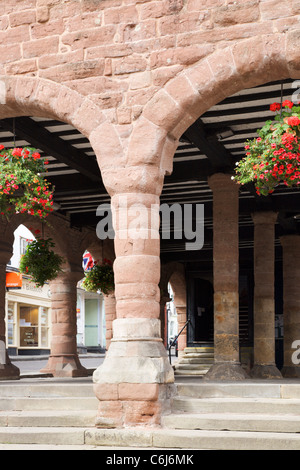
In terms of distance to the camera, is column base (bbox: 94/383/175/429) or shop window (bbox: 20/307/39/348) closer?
column base (bbox: 94/383/175/429)

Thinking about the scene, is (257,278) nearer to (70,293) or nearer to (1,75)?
(70,293)

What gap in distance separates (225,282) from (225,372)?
4.16ft

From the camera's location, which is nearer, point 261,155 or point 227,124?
point 261,155

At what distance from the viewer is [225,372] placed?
925 centimetres

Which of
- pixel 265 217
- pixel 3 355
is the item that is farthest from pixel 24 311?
pixel 265 217

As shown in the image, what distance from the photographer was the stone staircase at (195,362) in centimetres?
1599

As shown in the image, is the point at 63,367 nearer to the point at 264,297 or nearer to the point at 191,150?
the point at 264,297

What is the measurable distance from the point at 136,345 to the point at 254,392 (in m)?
1.44

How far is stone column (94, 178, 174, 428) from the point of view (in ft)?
19.2

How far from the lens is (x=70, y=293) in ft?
44.9

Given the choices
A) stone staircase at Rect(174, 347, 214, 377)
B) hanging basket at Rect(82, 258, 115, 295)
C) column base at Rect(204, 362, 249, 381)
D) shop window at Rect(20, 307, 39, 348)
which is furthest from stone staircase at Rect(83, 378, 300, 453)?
shop window at Rect(20, 307, 39, 348)

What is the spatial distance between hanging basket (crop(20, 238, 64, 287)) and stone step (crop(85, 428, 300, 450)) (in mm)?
5685

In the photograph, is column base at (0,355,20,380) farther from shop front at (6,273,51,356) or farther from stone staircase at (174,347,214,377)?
shop front at (6,273,51,356)

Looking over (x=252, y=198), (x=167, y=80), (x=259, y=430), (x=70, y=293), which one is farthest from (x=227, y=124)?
(x=70, y=293)
